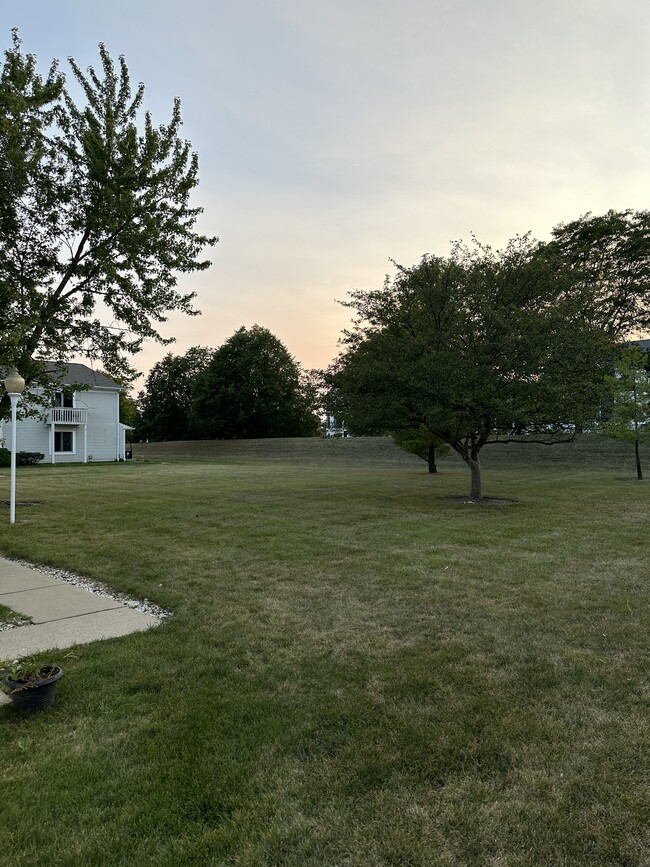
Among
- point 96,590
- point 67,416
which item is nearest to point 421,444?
point 96,590

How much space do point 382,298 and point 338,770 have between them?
1092 centimetres

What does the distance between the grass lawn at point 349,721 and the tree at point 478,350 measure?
4.70 m

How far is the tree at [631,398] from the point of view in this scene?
16875mm

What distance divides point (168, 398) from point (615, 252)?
1857 inches

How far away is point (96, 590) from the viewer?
4945 mm

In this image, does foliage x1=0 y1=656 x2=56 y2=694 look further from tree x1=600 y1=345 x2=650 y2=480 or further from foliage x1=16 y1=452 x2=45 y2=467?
foliage x1=16 y1=452 x2=45 y2=467

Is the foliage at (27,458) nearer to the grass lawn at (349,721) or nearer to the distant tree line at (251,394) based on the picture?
the distant tree line at (251,394)

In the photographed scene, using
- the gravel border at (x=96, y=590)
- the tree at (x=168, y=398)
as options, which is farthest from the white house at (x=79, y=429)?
the gravel border at (x=96, y=590)

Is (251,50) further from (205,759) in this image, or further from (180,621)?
(205,759)

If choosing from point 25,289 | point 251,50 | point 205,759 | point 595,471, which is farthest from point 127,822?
point 595,471

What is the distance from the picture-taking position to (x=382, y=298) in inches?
468

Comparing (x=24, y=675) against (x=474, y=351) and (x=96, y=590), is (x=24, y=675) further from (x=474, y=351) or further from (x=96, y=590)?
(x=474, y=351)

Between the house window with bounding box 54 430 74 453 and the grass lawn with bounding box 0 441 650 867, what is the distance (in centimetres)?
2801

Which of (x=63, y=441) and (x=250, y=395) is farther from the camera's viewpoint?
(x=250, y=395)
